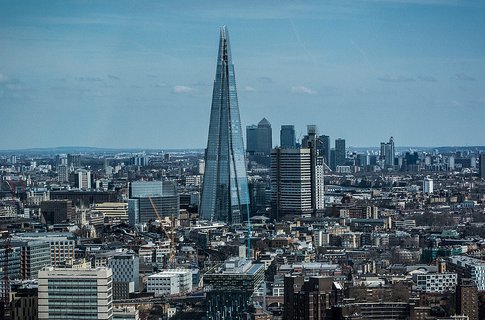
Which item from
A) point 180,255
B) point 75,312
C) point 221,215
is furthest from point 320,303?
point 221,215

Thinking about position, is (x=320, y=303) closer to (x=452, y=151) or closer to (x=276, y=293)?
(x=276, y=293)

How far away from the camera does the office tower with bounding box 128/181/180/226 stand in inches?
982

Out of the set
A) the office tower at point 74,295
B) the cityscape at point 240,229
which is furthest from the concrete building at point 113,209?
the office tower at point 74,295

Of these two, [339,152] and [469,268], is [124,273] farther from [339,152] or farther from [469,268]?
[339,152]

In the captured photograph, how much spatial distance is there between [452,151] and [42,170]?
337 inches

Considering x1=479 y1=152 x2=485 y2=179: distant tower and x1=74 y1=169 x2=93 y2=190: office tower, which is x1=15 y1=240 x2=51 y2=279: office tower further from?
x1=74 y1=169 x2=93 y2=190: office tower

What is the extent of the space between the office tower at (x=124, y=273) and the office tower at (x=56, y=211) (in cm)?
A: 489

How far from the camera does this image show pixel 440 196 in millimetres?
28094

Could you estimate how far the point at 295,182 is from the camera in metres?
27.1

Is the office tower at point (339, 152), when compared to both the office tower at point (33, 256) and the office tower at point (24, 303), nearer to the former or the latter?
the office tower at point (33, 256)

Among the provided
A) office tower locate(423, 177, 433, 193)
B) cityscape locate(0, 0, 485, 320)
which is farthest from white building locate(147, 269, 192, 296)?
office tower locate(423, 177, 433, 193)

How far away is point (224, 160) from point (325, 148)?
7.82 ft

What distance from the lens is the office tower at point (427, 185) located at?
29.6 meters

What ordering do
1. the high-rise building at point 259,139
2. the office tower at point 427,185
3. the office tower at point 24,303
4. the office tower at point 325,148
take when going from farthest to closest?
the office tower at point 427,185 → the high-rise building at point 259,139 → the office tower at point 325,148 → the office tower at point 24,303
